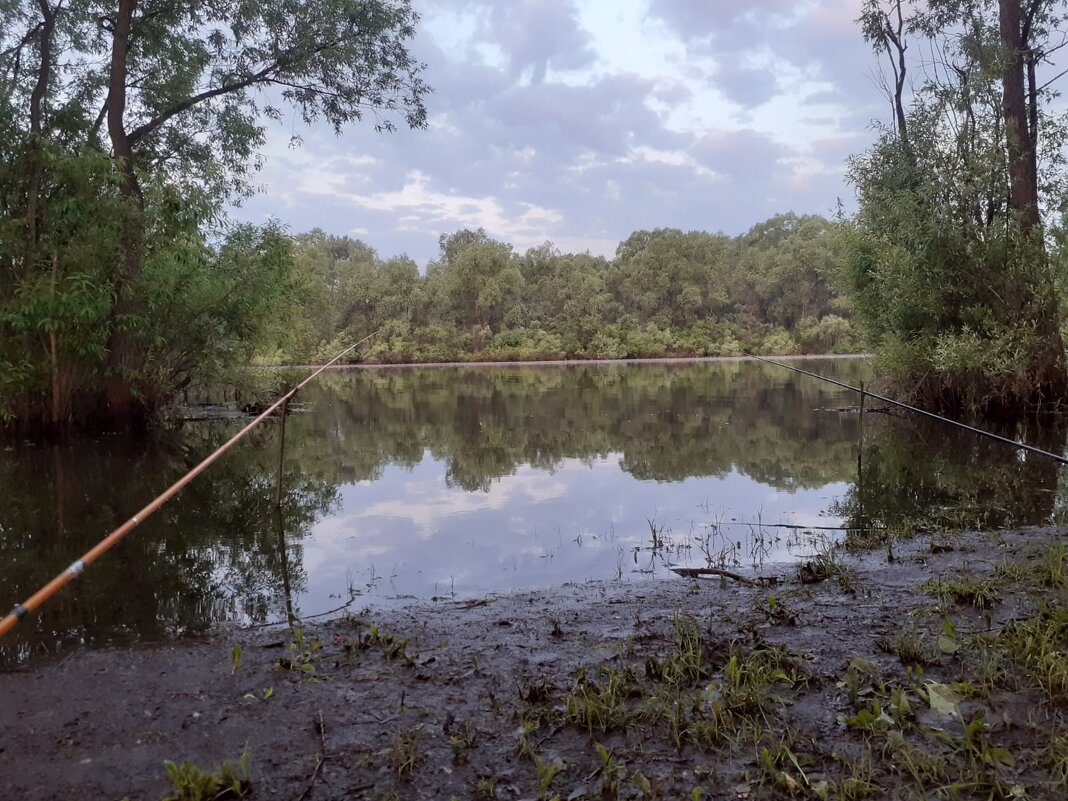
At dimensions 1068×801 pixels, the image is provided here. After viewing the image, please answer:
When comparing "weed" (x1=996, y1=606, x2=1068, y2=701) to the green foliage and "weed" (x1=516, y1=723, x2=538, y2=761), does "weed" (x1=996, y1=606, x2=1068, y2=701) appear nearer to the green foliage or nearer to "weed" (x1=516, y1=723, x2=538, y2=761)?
"weed" (x1=516, y1=723, x2=538, y2=761)

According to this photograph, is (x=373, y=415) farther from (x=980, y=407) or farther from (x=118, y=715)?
(x=118, y=715)

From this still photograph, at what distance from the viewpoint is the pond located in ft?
22.2

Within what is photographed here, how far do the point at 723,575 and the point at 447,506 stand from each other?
5039mm

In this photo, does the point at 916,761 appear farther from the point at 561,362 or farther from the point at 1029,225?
the point at 561,362

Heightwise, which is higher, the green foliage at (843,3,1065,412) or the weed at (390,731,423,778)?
the green foliage at (843,3,1065,412)

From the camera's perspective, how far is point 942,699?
3713mm

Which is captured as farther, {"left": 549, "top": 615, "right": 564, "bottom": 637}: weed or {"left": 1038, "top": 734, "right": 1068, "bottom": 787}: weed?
{"left": 549, "top": 615, "right": 564, "bottom": 637}: weed

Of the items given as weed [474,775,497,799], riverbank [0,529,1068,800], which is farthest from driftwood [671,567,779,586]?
weed [474,775,497,799]

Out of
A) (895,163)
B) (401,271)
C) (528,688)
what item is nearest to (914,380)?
(895,163)

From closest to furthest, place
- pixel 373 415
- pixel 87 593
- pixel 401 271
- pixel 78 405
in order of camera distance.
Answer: pixel 87 593, pixel 78 405, pixel 373 415, pixel 401 271

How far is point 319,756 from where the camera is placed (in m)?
3.49

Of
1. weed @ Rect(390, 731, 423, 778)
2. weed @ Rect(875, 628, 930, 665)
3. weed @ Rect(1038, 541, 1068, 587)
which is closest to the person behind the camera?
weed @ Rect(390, 731, 423, 778)

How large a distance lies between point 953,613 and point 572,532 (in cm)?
451

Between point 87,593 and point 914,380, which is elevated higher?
point 914,380
